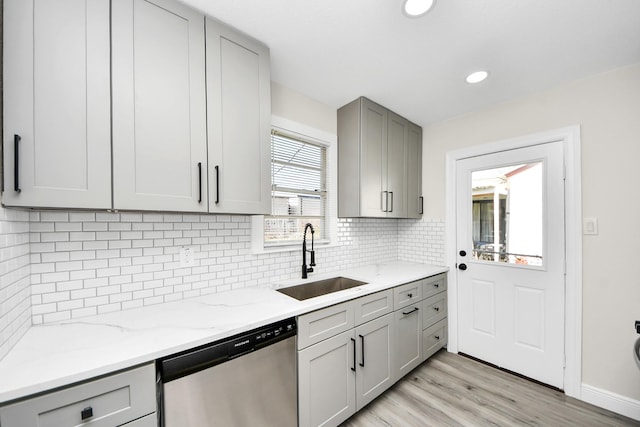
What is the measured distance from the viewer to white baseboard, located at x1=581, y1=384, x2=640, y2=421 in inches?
70.6

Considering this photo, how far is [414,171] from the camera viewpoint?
9.56 ft

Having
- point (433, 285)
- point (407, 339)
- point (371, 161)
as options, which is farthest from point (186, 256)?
point (433, 285)

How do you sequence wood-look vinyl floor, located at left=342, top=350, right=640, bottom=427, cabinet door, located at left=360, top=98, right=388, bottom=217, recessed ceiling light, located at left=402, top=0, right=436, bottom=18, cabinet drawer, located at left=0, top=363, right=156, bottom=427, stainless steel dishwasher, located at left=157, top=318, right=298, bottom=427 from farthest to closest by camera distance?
cabinet door, located at left=360, top=98, right=388, bottom=217 < wood-look vinyl floor, located at left=342, top=350, right=640, bottom=427 < recessed ceiling light, located at left=402, top=0, right=436, bottom=18 < stainless steel dishwasher, located at left=157, top=318, right=298, bottom=427 < cabinet drawer, located at left=0, top=363, right=156, bottom=427

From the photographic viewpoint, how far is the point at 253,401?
51.0 inches

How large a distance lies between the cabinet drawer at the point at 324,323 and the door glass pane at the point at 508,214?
166 centimetres

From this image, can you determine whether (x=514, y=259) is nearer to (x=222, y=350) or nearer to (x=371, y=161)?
(x=371, y=161)

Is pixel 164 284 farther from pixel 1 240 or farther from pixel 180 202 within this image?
pixel 1 240

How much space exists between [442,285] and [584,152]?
5.28 feet

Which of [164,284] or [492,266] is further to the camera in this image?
[492,266]

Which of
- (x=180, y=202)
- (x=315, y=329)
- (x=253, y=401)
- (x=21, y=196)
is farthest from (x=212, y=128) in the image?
(x=253, y=401)

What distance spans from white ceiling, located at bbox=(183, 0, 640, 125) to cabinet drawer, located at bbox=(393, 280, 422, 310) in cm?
169

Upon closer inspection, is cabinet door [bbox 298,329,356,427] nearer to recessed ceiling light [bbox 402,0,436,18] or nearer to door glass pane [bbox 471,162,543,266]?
door glass pane [bbox 471,162,543,266]

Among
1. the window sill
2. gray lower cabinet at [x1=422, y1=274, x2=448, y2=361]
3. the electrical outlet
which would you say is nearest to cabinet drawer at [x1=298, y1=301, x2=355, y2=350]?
the window sill

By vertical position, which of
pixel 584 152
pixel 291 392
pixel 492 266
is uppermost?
pixel 584 152
